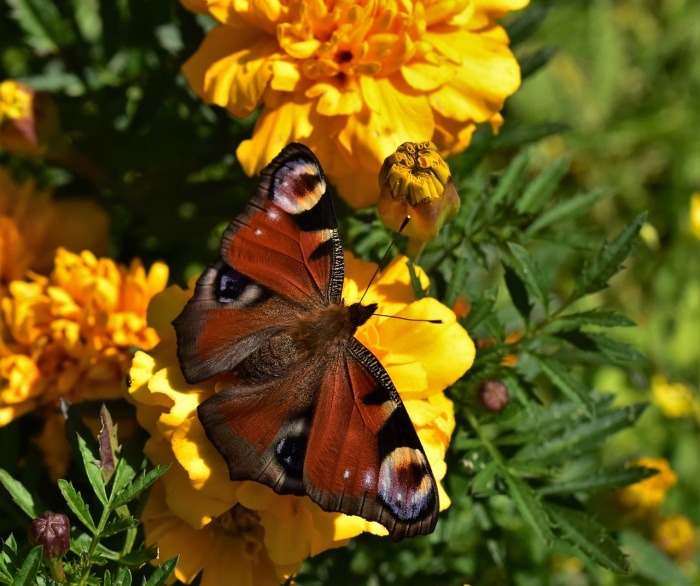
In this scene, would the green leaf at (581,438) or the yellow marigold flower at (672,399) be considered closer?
the green leaf at (581,438)

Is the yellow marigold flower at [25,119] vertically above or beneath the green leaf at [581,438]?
above

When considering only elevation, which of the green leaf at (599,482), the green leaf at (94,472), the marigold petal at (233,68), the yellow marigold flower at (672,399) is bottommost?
the yellow marigold flower at (672,399)

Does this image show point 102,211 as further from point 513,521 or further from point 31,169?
point 513,521

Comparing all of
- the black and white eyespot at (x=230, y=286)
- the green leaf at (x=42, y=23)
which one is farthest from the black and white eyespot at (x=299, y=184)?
the green leaf at (x=42, y=23)

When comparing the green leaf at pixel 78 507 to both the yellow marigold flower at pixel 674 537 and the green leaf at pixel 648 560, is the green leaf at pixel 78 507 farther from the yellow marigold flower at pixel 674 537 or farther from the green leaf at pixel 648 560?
the yellow marigold flower at pixel 674 537

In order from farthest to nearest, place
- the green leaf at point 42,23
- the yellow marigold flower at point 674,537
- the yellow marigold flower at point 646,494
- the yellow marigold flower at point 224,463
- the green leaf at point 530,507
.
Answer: the yellow marigold flower at point 674,537 → the yellow marigold flower at point 646,494 → the green leaf at point 42,23 → the green leaf at point 530,507 → the yellow marigold flower at point 224,463

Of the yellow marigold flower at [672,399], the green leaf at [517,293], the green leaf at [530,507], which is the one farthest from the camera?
the yellow marigold flower at [672,399]

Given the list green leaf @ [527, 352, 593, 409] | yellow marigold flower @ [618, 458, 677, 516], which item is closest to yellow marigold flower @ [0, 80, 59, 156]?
green leaf @ [527, 352, 593, 409]

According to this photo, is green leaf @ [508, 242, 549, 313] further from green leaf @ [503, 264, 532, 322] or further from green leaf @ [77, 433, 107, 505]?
green leaf @ [77, 433, 107, 505]
